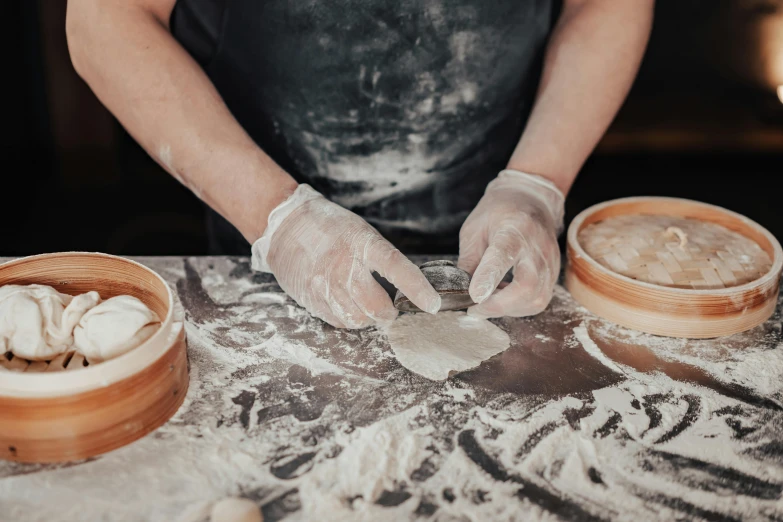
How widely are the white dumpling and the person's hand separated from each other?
2.25 ft

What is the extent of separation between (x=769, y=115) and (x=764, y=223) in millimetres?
884

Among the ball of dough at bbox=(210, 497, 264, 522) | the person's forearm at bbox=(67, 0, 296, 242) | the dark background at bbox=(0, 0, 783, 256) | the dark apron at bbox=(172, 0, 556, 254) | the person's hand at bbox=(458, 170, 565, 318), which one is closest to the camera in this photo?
the ball of dough at bbox=(210, 497, 264, 522)

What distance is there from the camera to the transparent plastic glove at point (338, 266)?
4.81 ft

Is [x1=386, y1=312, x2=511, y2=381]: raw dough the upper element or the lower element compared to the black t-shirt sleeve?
lower

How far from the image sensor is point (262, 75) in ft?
6.25

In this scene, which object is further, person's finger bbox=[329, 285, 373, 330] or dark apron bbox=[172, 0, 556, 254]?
dark apron bbox=[172, 0, 556, 254]

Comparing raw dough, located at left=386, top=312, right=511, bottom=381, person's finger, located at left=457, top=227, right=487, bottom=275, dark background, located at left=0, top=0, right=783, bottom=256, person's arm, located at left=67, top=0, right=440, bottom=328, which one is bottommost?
dark background, located at left=0, top=0, right=783, bottom=256

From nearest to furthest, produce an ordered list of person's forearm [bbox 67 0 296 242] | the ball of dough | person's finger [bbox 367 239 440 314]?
the ball of dough → person's finger [bbox 367 239 440 314] → person's forearm [bbox 67 0 296 242]

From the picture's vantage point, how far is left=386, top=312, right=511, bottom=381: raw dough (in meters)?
1.45

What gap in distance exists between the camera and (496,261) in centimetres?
153

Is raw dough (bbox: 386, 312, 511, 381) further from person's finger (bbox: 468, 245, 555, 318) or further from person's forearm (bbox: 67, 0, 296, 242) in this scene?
person's forearm (bbox: 67, 0, 296, 242)

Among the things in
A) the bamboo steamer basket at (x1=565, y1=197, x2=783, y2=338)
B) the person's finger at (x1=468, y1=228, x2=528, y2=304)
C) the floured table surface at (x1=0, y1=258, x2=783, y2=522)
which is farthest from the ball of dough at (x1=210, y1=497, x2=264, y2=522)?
the bamboo steamer basket at (x1=565, y1=197, x2=783, y2=338)

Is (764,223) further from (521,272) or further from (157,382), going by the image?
(157,382)

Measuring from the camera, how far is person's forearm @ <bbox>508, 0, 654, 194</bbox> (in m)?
1.89
